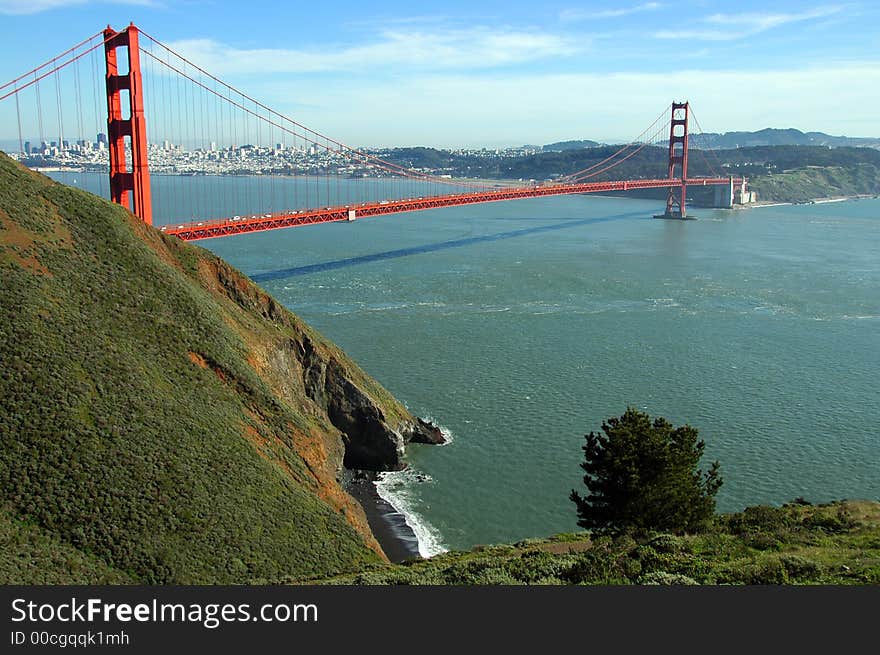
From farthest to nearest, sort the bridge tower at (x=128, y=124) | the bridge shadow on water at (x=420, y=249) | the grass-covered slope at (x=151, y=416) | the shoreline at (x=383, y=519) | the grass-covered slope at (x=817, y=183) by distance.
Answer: the grass-covered slope at (x=817, y=183) < the bridge shadow on water at (x=420, y=249) < the bridge tower at (x=128, y=124) < the shoreline at (x=383, y=519) < the grass-covered slope at (x=151, y=416)

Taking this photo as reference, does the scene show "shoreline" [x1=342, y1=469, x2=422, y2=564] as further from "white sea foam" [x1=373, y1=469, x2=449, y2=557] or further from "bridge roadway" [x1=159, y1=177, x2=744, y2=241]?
"bridge roadway" [x1=159, y1=177, x2=744, y2=241]

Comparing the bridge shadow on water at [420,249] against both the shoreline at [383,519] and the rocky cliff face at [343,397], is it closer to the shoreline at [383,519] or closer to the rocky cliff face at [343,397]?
the rocky cliff face at [343,397]

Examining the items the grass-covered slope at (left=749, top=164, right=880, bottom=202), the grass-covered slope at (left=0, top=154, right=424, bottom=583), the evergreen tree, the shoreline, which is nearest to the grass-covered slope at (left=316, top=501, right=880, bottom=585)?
the evergreen tree

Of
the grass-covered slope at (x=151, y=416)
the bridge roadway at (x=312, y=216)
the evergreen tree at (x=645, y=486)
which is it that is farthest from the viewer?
the bridge roadway at (x=312, y=216)

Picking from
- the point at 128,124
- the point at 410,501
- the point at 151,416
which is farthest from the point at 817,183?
the point at 151,416

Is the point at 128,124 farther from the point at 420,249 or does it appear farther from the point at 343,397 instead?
the point at 420,249

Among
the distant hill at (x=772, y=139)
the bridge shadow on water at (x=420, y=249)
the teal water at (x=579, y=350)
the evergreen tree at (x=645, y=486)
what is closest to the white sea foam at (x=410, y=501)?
the teal water at (x=579, y=350)
